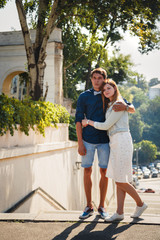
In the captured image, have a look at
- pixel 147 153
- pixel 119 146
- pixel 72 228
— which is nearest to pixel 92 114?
pixel 119 146

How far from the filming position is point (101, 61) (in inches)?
842

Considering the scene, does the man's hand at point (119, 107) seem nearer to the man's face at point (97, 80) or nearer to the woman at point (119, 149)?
the woman at point (119, 149)

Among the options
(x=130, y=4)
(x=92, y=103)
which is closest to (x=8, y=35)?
(x=130, y=4)

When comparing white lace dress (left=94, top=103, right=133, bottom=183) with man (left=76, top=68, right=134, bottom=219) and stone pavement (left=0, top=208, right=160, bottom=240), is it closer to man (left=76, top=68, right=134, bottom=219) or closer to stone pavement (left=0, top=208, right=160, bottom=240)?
man (left=76, top=68, right=134, bottom=219)

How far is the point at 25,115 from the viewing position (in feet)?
21.0

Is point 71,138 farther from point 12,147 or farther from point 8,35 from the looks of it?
point 8,35

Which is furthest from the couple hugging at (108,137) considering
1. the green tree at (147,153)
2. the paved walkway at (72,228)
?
the green tree at (147,153)

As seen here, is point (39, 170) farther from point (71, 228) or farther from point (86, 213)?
point (71, 228)

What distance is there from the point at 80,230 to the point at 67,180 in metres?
6.08

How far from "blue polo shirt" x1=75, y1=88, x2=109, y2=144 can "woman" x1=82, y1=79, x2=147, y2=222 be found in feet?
0.71

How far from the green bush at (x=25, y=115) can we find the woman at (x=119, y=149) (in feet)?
6.82

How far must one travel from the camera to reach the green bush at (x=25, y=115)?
5490 millimetres

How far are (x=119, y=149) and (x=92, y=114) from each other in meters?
0.72

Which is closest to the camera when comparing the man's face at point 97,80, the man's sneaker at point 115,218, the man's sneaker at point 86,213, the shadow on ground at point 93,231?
the shadow on ground at point 93,231
